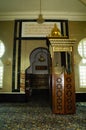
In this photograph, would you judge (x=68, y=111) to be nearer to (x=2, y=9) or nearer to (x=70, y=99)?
(x=70, y=99)

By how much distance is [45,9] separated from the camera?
7855 mm

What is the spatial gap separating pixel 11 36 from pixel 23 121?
5.07m

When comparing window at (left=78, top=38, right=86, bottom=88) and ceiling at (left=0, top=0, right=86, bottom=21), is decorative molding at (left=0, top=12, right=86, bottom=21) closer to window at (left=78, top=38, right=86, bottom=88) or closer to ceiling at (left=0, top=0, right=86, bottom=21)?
ceiling at (left=0, top=0, right=86, bottom=21)

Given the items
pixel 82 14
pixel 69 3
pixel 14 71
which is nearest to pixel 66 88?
pixel 14 71

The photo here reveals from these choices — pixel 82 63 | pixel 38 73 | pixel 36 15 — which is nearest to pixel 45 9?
pixel 36 15

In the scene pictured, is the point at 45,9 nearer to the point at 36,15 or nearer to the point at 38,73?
the point at 36,15

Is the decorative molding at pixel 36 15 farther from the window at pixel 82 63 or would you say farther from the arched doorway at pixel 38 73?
the arched doorway at pixel 38 73

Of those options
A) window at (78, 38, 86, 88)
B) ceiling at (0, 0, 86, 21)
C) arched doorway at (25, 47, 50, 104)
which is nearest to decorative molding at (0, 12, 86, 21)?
ceiling at (0, 0, 86, 21)

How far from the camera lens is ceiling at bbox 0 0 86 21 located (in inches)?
285

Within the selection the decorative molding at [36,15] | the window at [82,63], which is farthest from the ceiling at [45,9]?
the window at [82,63]

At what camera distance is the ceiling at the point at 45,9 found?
723 cm

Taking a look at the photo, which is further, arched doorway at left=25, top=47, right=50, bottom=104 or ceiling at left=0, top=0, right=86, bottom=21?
arched doorway at left=25, top=47, right=50, bottom=104

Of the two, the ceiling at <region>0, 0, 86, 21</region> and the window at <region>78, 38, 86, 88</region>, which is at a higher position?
the ceiling at <region>0, 0, 86, 21</region>

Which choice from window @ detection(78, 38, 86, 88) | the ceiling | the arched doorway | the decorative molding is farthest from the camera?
the arched doorway
